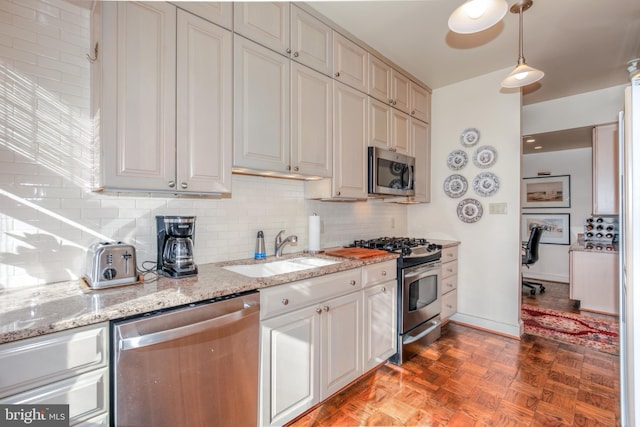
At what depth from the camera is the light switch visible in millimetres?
3058

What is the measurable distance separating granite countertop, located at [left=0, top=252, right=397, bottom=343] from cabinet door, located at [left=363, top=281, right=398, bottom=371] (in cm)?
80

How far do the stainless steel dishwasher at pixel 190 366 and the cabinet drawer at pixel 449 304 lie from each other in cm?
227

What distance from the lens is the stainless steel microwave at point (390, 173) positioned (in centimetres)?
261

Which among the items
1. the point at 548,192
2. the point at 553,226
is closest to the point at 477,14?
the point at 548,192

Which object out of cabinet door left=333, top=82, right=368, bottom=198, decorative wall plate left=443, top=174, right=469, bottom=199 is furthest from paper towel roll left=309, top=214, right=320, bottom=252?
decorative wall plate left=443, top=174, right=469, bottom=199

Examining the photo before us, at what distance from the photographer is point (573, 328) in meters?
3.20

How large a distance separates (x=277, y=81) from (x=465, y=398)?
244 centimetres

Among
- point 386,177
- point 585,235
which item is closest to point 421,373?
point 386,177

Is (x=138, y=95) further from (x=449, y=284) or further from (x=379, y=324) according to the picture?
(x=449, y=284)

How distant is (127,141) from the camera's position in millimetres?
1370

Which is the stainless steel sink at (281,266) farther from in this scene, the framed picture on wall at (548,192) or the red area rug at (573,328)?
the framed picture on wall at (548,192)

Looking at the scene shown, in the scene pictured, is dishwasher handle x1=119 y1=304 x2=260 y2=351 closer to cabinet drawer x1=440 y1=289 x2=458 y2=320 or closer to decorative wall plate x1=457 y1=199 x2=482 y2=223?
cabinet drawer x1=440 y1=289 x2=458 y2=320

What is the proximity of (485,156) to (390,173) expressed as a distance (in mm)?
1181

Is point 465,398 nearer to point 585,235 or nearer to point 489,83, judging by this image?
point 489,83
